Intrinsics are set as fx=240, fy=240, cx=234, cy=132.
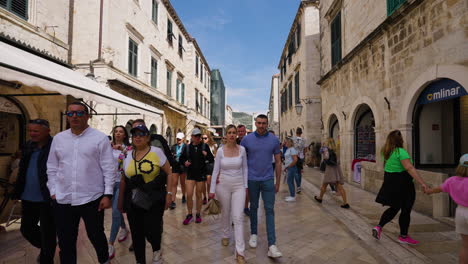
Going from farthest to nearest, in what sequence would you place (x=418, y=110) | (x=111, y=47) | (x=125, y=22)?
(x=125, y=22) < (x=111, y=47) < (x=418, y=110)

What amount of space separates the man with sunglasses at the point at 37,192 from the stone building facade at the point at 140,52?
6.86m

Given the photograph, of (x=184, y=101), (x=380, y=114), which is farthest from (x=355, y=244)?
(x=184, y=101)

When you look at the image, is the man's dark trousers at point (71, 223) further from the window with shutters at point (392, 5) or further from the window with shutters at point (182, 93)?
the window with shutters at point (182, 93)

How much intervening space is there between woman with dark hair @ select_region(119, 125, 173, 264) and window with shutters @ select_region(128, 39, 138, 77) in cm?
965

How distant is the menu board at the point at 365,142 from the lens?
8094mm

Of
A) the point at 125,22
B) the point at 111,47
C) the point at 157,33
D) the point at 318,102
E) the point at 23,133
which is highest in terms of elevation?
the point at 157,33

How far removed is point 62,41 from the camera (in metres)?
8.00

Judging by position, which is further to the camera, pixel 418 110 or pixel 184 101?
pixel 184 101

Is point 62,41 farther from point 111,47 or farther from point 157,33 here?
point 157,33

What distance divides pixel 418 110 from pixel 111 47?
1048 cm

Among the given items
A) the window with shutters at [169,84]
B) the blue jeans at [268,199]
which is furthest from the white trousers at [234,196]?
the window with shutters at [169,84]

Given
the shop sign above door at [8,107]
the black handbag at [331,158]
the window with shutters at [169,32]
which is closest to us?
the shop sign above door at [8,107]

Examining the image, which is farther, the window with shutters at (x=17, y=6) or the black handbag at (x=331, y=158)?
the window with shutters at (x=17, y=6)

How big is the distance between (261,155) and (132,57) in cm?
1023
